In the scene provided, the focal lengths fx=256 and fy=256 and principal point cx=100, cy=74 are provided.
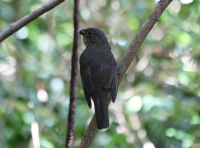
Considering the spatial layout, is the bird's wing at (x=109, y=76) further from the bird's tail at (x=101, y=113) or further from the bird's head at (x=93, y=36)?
the bird's head at (x=93, y=36)

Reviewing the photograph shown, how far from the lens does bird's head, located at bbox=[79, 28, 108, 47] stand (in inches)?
155

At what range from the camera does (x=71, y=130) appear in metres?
2.29

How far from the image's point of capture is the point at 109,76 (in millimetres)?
3066

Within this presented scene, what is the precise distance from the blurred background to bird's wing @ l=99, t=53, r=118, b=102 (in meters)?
0.77

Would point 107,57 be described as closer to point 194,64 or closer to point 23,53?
point 23,53

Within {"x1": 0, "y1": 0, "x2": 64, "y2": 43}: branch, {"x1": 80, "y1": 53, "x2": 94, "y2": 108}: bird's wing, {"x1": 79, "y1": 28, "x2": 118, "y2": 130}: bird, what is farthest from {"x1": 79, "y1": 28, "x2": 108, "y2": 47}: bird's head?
{"x1": 0, "y1": 0, "x2": 64, "y2": 43}: branch

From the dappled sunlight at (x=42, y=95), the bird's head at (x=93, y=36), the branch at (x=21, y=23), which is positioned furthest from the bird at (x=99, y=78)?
the dappled sunlight at (x=42, y=95)

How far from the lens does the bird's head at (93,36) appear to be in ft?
12.9

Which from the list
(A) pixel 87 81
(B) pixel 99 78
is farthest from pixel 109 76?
(A) pixel 87 81

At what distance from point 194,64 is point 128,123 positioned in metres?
1.66

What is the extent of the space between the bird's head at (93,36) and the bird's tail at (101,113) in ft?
4.26

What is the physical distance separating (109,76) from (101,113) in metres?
0.59

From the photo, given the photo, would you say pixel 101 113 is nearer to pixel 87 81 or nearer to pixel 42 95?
pixel 87 81

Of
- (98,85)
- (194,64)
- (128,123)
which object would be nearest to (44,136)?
(128,123)
